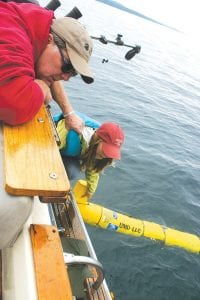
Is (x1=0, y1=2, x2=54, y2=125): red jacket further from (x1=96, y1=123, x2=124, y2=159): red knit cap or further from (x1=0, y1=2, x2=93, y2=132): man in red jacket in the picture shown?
(x1=96, y1=123, x2=124, y2=159): red knit cap

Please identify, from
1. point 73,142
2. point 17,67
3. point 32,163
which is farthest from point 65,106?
point 32,163

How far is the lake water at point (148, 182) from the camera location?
6363mm

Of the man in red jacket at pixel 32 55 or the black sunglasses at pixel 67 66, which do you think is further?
the black sunglasses at pixel 67 66

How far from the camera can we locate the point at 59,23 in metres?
2.70

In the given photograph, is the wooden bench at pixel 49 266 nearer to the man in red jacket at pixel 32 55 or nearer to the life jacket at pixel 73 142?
the man in red jacket at pixel 32 55

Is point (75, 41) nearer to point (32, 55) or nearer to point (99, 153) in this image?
point (32, 55)

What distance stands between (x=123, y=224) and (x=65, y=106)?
2.30 m

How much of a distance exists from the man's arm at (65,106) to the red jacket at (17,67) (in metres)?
1.18

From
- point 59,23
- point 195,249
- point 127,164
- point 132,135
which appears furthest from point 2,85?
point 132,135

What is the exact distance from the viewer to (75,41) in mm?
2633

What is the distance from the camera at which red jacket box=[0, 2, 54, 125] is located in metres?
2.11

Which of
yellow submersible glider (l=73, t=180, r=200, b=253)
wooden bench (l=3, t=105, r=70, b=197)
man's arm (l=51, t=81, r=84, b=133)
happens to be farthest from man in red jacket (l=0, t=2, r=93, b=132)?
yellow submersible glider (l=73, t=180, r=200, b=253)

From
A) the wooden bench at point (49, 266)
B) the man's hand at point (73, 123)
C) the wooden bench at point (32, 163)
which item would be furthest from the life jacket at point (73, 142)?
the wooden bench at point (49, 266)

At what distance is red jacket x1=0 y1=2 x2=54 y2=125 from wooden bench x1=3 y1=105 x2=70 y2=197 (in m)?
0.12
